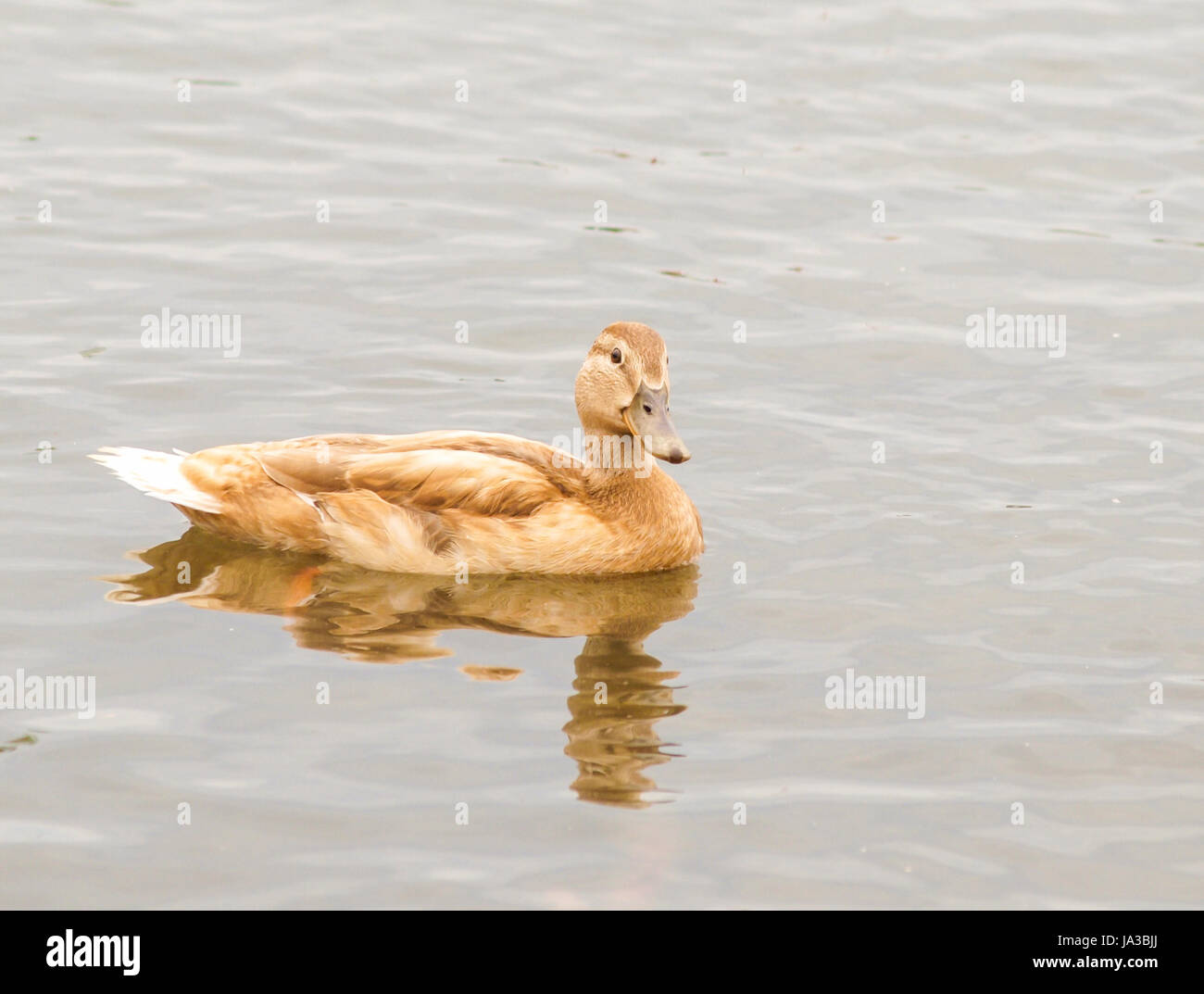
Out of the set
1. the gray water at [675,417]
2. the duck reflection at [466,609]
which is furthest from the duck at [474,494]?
the gray water at [675,417]

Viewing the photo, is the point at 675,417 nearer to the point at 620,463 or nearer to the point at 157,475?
the point at 620,463

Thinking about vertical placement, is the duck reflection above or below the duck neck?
below

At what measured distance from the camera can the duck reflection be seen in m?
9.12

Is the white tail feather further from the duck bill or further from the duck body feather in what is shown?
the duck bill

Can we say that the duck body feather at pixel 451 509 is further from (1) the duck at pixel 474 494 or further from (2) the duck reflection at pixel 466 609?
(2) the duck reflection at pixel 466 609

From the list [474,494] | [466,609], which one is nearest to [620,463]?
[474,494]

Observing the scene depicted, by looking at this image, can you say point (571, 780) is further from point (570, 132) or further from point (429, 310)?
point (570, 132)

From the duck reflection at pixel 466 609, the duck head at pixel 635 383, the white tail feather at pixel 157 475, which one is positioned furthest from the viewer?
the white tail feather at pixel 157 475

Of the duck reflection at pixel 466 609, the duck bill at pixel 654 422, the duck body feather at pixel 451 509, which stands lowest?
the duck reflection at pixel 466 609

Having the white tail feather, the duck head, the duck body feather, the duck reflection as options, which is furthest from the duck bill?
the white tail feather

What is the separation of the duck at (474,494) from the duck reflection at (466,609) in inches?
5.1

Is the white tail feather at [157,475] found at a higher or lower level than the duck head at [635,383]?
lower

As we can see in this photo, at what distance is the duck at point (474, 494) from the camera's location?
10.7 metres

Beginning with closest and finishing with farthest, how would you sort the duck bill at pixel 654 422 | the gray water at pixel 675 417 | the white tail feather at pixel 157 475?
the gray water at pixel 675 417, the duck bill at pixel 654 422, the white tail feather at pixel 157 475
